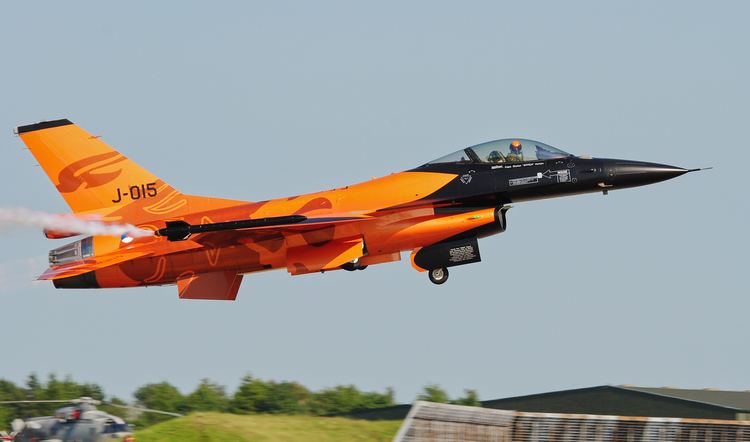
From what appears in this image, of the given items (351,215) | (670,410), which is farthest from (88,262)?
(670,410)

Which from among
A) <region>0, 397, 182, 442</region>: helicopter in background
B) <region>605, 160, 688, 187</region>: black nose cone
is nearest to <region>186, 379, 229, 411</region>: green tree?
<region>0, 397, 182, 442</region>: helicopter in background

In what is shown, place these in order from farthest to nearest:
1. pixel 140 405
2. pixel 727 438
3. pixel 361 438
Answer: pixel 140 405 < pixel 361 438 < pixel 727 438

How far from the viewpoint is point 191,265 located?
24391 mm

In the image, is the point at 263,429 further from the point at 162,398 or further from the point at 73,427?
the point at 162,398

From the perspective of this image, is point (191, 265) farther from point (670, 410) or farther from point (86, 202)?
point (670, 410)

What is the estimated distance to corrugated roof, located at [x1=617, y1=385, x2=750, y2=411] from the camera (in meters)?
22.8

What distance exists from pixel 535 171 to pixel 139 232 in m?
8.35

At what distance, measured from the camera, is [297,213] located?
2427 centimetres

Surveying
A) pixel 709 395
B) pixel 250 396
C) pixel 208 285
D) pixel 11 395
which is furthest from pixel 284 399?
pixel 709 395

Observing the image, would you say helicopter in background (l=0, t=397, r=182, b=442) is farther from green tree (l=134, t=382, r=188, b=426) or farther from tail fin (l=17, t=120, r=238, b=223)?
green tree (l=134, t=382, r=188, b=426)

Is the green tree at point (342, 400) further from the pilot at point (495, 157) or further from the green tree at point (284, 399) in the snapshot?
the pilot at point (495, 157)

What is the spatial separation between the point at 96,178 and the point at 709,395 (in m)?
13.9

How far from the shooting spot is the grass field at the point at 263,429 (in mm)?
19672

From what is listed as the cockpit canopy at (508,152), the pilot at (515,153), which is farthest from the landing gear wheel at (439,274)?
the pilot at (515,153)
